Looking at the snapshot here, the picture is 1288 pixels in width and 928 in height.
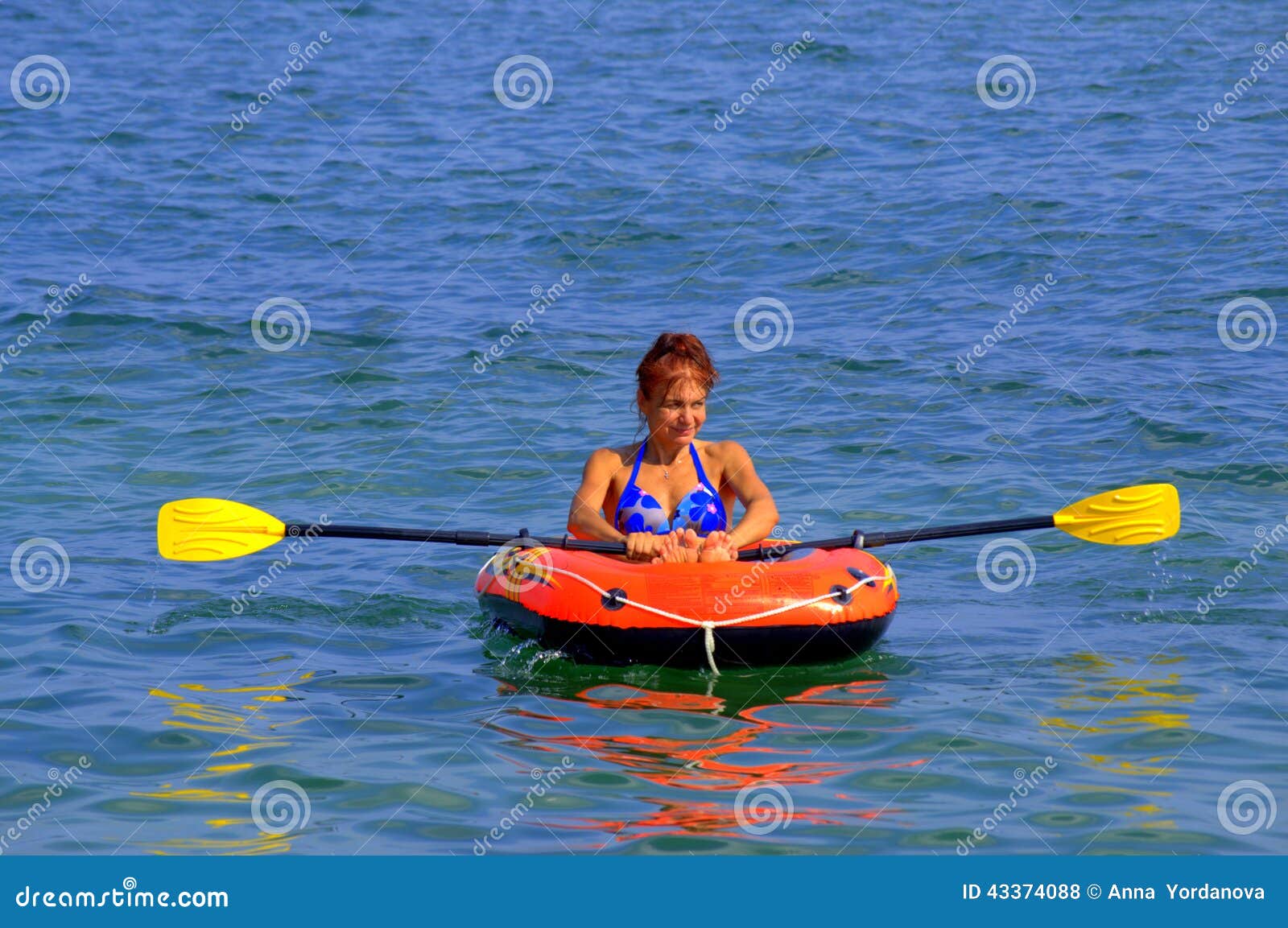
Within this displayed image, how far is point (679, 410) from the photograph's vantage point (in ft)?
20.8

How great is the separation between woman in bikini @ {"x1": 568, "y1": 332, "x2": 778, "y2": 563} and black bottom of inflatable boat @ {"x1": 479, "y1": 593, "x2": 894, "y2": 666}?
0.47 metres

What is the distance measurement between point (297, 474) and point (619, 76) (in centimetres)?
1117

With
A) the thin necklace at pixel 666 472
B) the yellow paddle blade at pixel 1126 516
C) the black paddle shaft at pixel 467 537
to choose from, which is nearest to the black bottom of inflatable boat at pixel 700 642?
the black paddle shaft at pixel 467 537

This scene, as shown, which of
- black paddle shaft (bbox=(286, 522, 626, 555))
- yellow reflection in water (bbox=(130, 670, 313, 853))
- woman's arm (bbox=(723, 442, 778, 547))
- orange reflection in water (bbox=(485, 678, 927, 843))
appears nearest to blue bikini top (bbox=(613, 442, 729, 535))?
woman's arm (bbox=(723, 442, 778, 547))

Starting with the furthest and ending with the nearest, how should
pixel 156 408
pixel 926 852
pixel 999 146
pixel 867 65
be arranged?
pixel 867 65
pixel 999 146
pixel 156 408
pixel 926 852

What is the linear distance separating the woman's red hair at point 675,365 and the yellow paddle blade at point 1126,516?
5.53ft

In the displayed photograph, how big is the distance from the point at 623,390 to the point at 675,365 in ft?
14.0

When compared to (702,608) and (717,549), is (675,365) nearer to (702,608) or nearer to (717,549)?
(717,549)

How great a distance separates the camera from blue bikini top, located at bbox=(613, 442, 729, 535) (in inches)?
259

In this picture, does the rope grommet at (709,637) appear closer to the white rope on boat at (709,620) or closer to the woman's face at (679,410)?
the white rope on boat at (709,620)

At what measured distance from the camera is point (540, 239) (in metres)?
13.7

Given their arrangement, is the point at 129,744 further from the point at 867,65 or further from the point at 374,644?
the point at 867,65

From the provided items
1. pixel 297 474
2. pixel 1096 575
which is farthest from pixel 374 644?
pixel 1096 575

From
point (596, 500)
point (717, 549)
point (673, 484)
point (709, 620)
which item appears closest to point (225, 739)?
point (709, 620)
